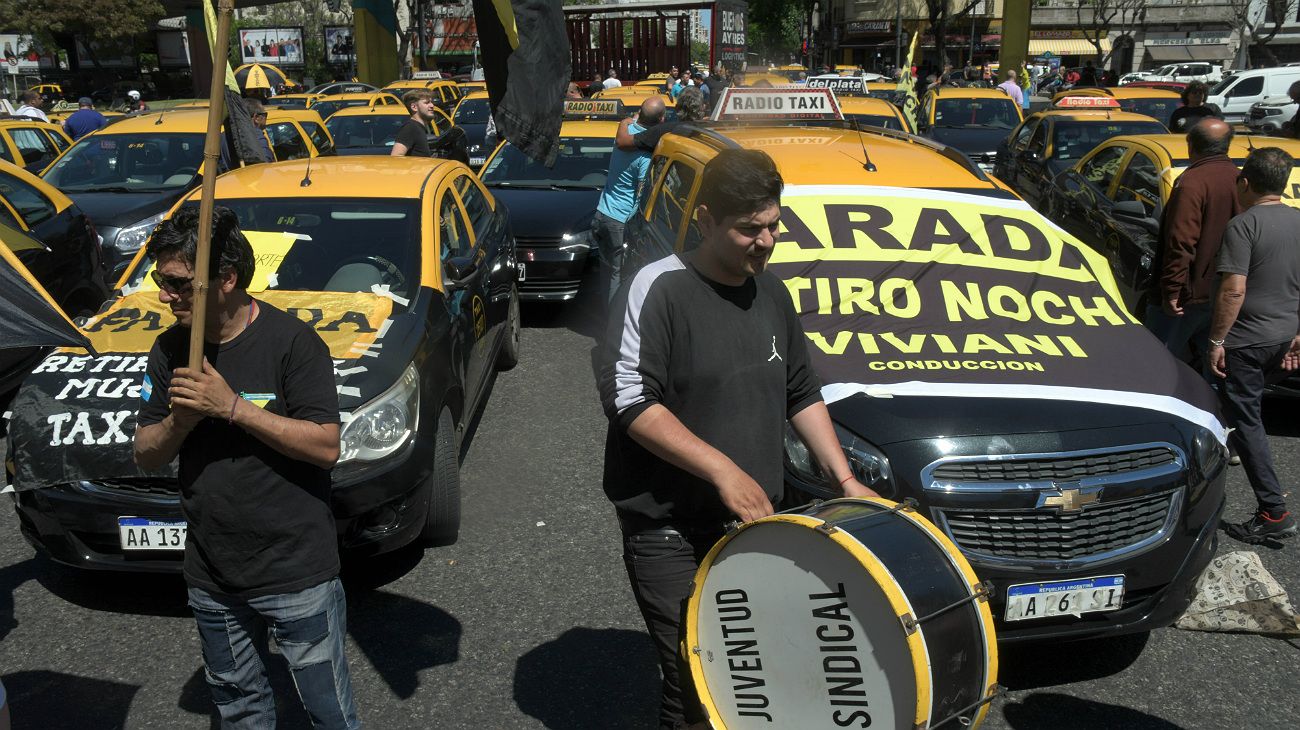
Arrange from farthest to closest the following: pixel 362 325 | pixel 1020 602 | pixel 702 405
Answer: pixel 362 325 < pixel 1020 602 < pixel 702 405

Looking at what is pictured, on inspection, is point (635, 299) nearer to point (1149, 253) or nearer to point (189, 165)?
point (1149, 253)

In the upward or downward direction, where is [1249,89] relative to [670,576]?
downward

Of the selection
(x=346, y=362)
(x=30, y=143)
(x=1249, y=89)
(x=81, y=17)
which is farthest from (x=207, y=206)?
(x=81, y=17)

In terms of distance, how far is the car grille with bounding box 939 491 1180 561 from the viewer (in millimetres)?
3738

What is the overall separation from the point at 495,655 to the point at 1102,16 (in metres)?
62.1

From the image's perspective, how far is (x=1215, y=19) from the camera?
61.5 metres

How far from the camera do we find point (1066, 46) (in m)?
64.2

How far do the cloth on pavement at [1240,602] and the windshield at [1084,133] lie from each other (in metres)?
8.76

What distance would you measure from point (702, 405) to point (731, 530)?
1.11ft

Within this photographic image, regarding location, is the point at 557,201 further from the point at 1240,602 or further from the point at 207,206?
the point at 207,206

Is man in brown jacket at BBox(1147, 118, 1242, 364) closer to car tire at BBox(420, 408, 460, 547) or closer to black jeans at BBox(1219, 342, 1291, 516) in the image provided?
black jeans at BBox(1219, 342, 1291, 516)

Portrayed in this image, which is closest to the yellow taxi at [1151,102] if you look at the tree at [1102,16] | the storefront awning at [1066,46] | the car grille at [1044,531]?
the car grille at [1044,531]

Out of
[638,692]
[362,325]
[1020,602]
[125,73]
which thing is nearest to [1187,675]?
[1020,602]

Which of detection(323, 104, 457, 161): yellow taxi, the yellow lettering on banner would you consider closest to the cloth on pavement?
the yellow lettering on banner
